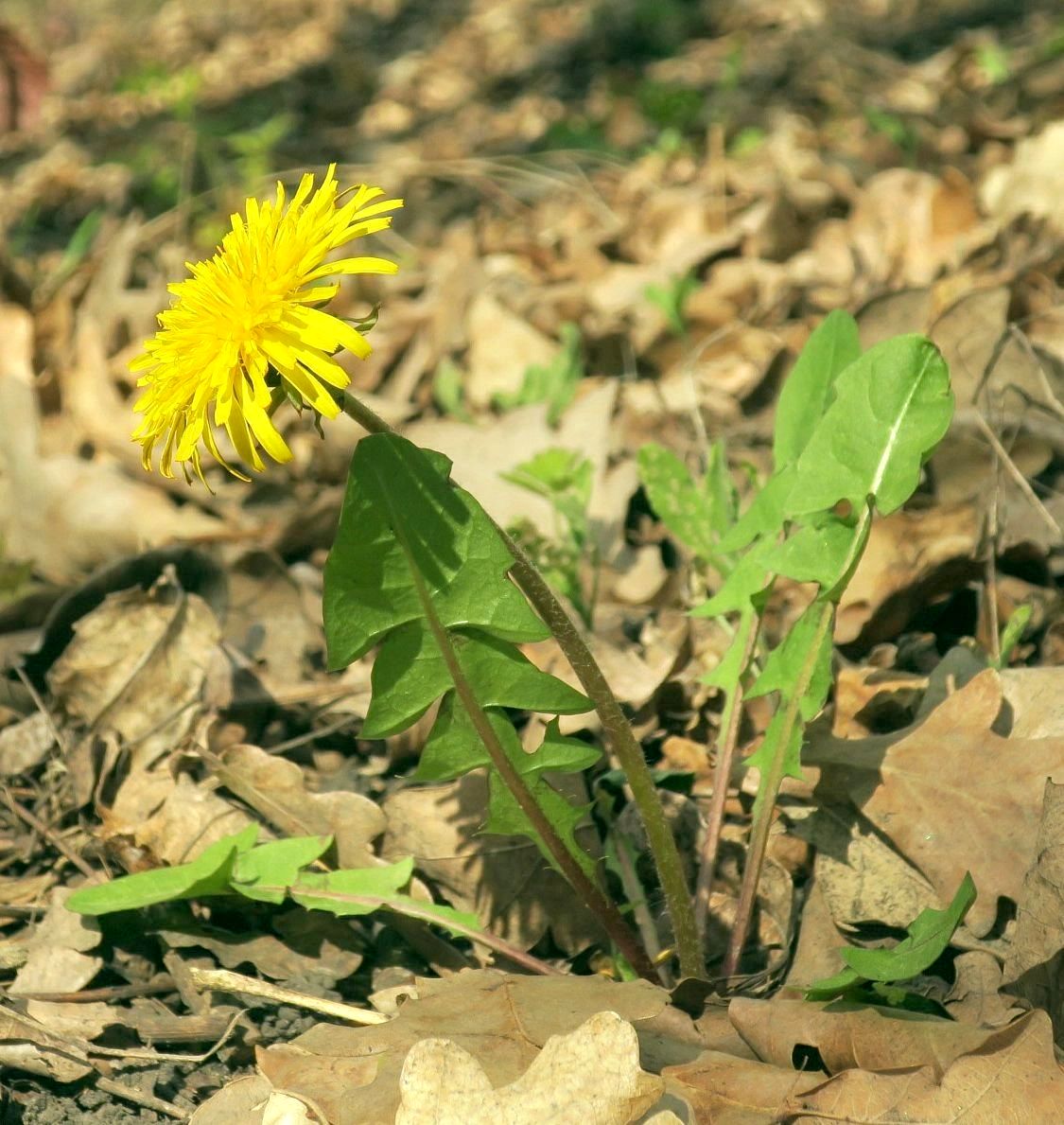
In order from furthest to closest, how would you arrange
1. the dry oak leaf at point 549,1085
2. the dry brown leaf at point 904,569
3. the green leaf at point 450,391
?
the green leaf at point 450,391 → the dry brown leaf at point 904,569 → the dry oak leaf at point 549,1085

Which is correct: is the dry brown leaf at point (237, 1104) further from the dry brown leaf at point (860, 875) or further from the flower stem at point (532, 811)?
the dry brown leaf at point (860, 875)

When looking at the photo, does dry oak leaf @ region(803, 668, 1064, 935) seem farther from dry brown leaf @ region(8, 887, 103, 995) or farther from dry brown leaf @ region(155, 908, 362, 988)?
dry brown leaf @ region(8, 887, 103, 995)

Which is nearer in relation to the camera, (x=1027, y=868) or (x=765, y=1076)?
(x=765, y=1076)

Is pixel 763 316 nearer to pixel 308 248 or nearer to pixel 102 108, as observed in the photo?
pixel 308 248


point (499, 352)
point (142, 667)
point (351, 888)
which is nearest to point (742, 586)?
point (351, 888)

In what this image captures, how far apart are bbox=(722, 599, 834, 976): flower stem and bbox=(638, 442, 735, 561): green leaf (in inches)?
21.8

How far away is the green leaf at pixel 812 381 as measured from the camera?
2.23 metres

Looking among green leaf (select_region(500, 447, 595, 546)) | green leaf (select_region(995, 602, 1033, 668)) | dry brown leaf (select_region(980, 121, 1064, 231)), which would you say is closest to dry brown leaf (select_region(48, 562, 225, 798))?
green leaf (select_region(500, 447, 595, 546))

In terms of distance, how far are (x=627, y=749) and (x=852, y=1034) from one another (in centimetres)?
50

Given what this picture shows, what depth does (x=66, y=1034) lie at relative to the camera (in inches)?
75.4

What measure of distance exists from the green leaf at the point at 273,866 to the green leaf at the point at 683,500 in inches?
36.5

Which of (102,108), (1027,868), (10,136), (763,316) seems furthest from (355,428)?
(102,108)

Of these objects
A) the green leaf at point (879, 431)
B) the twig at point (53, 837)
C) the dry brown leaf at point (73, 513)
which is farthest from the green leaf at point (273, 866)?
the dry brown leaf at point (73, 513)

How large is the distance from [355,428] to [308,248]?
1723 millimetres
